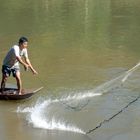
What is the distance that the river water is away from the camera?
11.5 metres

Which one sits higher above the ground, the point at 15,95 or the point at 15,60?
the point at 15,60

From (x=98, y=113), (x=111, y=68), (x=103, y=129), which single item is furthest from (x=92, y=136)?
(x=111, y=68)

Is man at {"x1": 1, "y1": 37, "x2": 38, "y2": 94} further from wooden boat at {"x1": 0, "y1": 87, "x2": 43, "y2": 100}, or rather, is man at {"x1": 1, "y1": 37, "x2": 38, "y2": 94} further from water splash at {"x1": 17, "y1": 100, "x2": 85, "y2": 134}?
water splash at {"x1": 17, "y1": 100, "x2": 85, "y2": 134}

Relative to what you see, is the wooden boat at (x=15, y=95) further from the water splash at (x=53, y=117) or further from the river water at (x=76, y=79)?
the water splash at (x=53, y=117)

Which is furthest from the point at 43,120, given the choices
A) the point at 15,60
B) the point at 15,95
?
the point at 15,60

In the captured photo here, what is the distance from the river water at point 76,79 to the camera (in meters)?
11.5

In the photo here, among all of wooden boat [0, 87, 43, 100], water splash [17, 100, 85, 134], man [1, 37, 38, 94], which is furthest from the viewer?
wooden boat [0, 87, 43, 100]

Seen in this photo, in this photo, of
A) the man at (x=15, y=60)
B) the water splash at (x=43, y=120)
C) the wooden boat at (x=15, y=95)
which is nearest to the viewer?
the water splash at (x=43, y=120)

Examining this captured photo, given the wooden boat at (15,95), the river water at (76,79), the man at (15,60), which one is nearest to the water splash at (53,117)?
the river water at (76,79)

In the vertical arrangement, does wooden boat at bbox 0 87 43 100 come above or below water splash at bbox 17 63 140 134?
above

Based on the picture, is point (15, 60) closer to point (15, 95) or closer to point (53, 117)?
point (15, 95)

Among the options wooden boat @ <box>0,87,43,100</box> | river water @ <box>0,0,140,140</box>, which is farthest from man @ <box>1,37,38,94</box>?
river water @ <box>0,0,140,140</box>

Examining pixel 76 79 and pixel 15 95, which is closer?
pixel 15 95

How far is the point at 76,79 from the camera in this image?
A: 52.4ft
